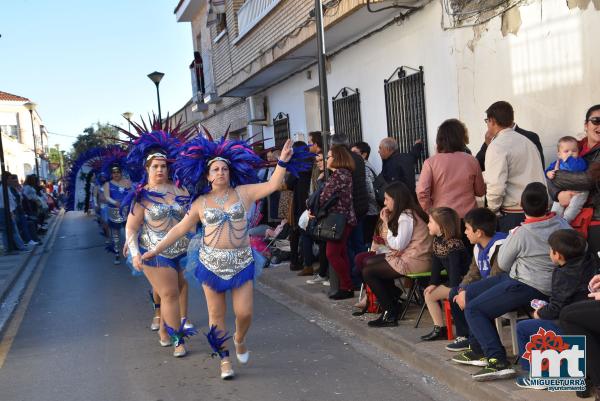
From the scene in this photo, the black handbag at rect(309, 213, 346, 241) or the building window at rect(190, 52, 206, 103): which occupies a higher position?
the building window at rect(190, 52, 206, 103)

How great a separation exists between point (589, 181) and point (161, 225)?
383 centimetres

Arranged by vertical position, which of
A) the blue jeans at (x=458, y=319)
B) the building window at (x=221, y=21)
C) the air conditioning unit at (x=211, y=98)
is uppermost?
the building window at (x=221, y=21)

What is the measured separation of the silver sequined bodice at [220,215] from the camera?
6250mm

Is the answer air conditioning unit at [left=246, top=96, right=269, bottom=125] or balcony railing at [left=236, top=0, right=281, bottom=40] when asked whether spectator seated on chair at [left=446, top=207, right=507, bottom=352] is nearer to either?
balcony railing at [left=236, top=0, right=281, bottom=40]

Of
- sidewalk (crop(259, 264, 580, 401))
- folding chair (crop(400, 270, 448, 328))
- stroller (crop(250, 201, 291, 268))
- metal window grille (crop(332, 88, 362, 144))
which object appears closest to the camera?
sidewalk (crop(259, 264, 580, 401))

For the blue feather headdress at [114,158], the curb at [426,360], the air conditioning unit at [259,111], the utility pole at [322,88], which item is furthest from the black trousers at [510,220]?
the air conditioning unit at [259,111]

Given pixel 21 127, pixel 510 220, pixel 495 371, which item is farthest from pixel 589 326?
pixel 21 127

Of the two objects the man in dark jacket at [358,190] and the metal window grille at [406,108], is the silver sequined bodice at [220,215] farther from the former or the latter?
the metal window grille at [406,108]

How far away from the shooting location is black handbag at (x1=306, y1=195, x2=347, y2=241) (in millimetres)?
8625

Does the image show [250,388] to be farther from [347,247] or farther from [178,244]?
[347,247]

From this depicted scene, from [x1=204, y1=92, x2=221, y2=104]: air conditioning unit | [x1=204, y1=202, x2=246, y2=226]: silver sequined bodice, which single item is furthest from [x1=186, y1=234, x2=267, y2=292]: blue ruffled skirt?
[x1=204, y1=92, x2=221, y2=104]: air conditioning unit

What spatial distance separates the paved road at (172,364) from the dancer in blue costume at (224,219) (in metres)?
0.45

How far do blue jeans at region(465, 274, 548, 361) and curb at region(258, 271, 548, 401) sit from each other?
27 cm

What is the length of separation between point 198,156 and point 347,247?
136 inches
